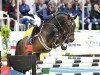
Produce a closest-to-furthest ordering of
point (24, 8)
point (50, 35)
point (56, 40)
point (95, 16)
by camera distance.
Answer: point (56, 40)
point (50, 35)
point (24, 8)
point (95, 16)

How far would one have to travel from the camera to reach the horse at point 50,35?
11.9 meters

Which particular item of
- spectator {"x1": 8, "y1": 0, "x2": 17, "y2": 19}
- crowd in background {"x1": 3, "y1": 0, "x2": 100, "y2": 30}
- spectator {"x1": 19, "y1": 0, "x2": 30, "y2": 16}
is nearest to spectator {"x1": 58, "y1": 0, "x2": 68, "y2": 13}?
crowd in background {"x1": 3, "y1": 0, "x2": 100, "y2": 30}

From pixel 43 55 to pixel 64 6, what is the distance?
481cm

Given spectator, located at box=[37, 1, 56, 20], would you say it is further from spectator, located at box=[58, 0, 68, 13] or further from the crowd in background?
spectator, located at box=[58, 0, 68, 13]

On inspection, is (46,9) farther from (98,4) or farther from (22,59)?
(22,59)

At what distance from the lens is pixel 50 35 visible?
12.1 metres

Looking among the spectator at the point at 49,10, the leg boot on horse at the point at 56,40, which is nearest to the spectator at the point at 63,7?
the spectator at the point at 49,10

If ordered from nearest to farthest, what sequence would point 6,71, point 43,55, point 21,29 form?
point 6,71, point 43,55, point 21,29

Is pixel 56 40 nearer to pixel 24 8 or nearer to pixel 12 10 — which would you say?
pixel 24 8

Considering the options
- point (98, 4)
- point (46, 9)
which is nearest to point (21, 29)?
point (46, 9)

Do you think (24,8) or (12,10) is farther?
(12,10)

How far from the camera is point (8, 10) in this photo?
1728 cm

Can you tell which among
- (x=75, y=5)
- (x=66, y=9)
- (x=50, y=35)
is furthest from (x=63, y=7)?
(x=50, y=35)

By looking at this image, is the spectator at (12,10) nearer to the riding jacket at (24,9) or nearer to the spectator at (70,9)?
the riding jacket at (24,9)
